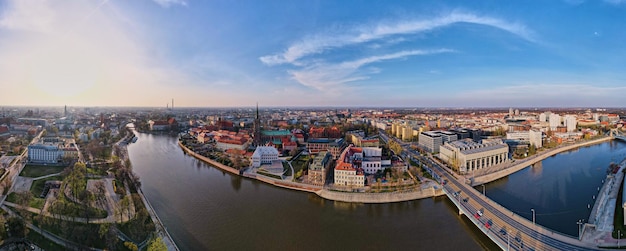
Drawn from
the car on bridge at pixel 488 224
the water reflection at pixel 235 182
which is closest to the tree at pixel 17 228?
the water reflection at pixel 235 182

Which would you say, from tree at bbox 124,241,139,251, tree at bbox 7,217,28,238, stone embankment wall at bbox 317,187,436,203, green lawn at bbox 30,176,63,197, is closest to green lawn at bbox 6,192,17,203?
green lawn at bbox 30,176,63,197

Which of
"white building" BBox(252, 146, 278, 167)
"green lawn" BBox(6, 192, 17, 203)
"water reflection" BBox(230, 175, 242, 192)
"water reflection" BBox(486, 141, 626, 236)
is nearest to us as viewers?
"water reflection" BBox(486, 141, 626, 236)

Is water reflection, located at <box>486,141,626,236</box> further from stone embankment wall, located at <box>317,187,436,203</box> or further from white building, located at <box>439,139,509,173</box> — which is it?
stone embankment wall, located at <box>317,187,436,203</box>

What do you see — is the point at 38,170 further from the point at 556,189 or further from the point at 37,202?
the point at 556,189

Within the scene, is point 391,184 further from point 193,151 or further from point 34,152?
point 34,152

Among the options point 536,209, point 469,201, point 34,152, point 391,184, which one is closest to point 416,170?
point 391,184

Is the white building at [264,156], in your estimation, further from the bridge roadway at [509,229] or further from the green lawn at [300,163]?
the bridge roadway at [509,229]
